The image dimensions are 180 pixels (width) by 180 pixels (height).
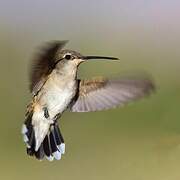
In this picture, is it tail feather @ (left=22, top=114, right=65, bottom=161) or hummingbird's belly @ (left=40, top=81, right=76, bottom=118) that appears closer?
hummingbird's belly @ (left=40, top=81, right=76, bottom=118)

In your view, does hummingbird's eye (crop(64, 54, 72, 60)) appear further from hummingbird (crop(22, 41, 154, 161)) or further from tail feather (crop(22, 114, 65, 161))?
tail feather (crop(22, 114, 65, 161))

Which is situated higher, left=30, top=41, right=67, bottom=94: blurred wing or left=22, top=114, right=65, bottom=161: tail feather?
left=30, top=41, right=67, bottom=94: blurred wing

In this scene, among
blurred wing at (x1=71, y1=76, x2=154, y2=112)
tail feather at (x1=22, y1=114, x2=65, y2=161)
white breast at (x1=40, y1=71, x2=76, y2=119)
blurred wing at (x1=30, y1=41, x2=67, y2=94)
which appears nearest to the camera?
blurred wing at (x1=30, y1=41, x2=67, y2=94)

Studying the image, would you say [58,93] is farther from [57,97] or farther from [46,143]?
[46,143]

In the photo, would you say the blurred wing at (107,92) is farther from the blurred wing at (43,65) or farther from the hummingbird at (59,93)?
the blurred wing at (43,65)

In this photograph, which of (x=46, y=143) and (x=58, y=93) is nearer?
(x=58, y=93)

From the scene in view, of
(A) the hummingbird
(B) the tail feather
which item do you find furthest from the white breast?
(B) the tail feather

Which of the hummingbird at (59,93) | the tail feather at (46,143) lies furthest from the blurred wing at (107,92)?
the tail feather at (46,143)

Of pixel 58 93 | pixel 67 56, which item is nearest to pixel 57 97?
pixel 58 93
